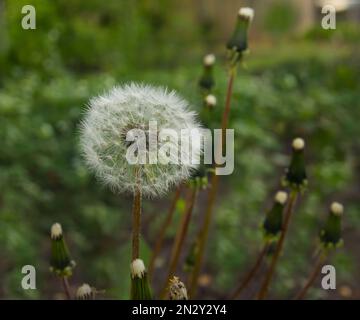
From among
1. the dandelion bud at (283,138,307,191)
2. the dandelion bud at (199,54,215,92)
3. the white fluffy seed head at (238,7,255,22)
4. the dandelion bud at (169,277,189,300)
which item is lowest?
the dandelion bud at (169,277,189,300)

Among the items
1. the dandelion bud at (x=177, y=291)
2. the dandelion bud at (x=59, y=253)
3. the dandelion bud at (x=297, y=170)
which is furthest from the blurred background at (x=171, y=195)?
the dandelion bud at (x=177, y=291)

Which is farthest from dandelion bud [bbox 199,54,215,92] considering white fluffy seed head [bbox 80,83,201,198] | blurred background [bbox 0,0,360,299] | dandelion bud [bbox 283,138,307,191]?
white fluffy seed head [bbox 80,83,201,198]

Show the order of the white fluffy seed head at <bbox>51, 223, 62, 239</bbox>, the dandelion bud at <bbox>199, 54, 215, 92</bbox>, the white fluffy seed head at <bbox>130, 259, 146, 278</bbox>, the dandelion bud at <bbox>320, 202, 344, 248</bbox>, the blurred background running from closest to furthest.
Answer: the white fluffy seed head at <bbox>130, 259, 146, 278</bbox>, the white fluffy seed head at <bbox>51, 223, 62, 239</bbox>, the dandelion bud at <bbox>320, 202, 344, 248</bbox>, the dandelion bud at <bbox>199, 54, 215, 92</bbox>, the blurred background

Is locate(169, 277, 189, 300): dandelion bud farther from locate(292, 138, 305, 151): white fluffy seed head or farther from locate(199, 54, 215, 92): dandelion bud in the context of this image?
locate(199, 54, 215, 92): dandelion bud

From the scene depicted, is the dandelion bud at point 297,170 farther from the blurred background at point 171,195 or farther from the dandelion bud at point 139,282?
the dandelion bud at point 139,282

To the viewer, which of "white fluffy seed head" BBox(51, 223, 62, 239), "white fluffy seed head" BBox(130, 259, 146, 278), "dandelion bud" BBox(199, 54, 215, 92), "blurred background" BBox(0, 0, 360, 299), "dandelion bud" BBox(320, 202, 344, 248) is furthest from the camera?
"blurred background" BBox(0, 0, 360, 299)

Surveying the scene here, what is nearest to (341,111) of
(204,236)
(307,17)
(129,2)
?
(204,236)
